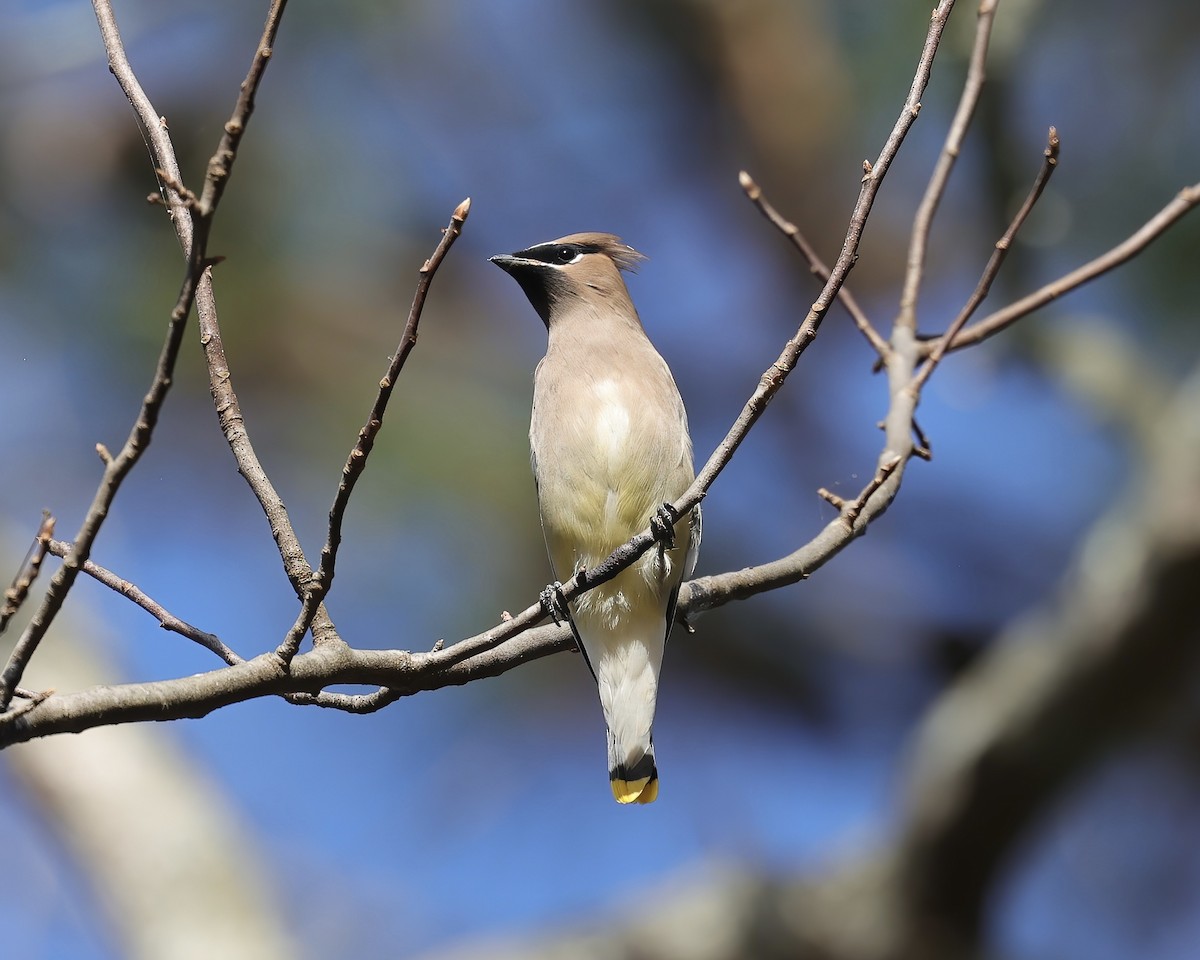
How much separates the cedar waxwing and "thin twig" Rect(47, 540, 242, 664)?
1.02 meters

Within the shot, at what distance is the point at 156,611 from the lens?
2.18m

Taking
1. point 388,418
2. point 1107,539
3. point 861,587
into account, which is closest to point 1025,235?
point 1107,539

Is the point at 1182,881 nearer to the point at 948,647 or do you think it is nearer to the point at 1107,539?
the point at 948,647

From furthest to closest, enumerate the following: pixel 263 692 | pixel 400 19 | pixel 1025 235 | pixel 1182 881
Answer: pixel 400 19 < pixel 1182 881 < pixel 1025 235 < pixel 263 692

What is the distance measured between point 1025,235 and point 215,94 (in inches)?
119

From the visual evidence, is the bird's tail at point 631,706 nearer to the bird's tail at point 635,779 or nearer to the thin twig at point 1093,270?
the bird's tail at point 635,779

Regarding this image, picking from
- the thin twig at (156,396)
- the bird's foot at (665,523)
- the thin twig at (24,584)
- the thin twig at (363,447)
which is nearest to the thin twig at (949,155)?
the bird's foot at (665,523)

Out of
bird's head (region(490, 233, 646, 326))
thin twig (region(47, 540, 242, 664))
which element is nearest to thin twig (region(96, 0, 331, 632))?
thin twig (region(47, 540, 242, 664))

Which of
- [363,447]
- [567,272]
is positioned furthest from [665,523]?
[567,272]

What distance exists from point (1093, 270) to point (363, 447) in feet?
4.69

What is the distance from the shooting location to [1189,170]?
564 cm

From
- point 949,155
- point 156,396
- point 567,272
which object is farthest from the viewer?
point 567,272

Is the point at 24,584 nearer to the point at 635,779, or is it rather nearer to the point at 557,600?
the point at 557,600

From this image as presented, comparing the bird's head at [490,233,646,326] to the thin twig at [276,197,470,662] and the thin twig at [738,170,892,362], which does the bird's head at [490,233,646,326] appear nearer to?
the thin twig at [738,170,892,362]
